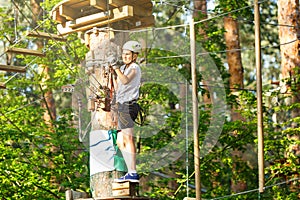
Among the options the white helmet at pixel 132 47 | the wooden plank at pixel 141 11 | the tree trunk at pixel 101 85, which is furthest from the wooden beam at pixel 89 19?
the white helmet at pixel 132 47

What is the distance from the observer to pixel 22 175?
10.7 metres

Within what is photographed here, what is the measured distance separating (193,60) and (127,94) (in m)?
0.69

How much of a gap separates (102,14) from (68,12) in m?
0.48

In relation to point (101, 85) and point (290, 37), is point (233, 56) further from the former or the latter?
point (101, 85)

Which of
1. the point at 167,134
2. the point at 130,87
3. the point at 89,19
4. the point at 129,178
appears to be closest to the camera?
the point at 129,178

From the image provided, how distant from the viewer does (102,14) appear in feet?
23.5

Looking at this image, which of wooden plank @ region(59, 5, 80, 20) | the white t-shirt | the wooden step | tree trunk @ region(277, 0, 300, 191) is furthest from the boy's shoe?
tree trunk @ region(277, 0, 300, 191)

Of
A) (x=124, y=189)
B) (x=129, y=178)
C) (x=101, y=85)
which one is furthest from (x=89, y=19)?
(x=124, y=189)

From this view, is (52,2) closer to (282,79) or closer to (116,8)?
(282,79)

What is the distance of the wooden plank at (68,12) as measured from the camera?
24.4ft

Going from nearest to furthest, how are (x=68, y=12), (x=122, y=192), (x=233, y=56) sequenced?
(x=122, y=192)
(x=68, y=12)
(x=233, y=56)

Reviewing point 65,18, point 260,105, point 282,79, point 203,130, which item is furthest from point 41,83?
point 260,105

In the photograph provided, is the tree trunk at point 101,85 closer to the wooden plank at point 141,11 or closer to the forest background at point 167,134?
the wooden plank at point 141,11

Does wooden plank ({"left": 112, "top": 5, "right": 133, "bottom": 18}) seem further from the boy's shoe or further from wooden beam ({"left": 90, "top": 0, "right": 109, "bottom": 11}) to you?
the boy's shoe
